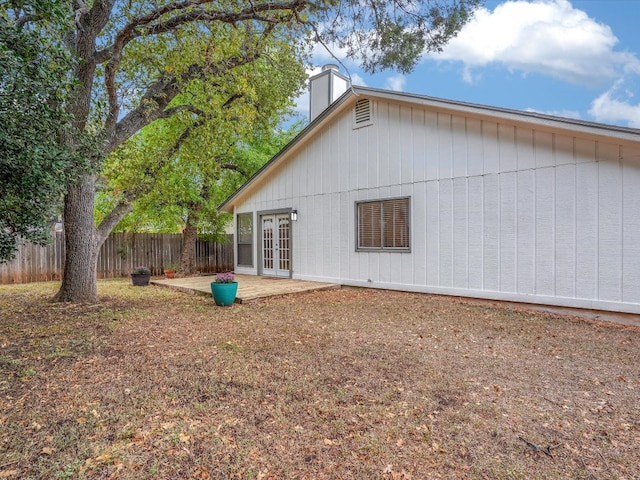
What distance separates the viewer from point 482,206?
704 cm

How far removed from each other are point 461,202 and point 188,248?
10066mm

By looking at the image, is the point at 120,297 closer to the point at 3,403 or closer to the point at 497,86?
the point at 3,403


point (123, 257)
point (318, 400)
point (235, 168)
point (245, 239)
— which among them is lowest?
point (318, 400)

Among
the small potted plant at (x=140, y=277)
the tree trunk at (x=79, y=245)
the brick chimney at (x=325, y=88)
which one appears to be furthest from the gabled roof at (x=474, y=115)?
the tree trunk at (x=79, y=245)

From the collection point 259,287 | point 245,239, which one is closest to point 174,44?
point 259,287

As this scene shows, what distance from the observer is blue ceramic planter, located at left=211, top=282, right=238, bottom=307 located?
280 inches

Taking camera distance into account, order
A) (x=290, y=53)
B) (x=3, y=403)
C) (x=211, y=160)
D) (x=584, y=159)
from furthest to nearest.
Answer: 1. (x=211, y=160)
2. (x=290, y=53)
3. (x=584, y=159)
4. (x=3, y=403)

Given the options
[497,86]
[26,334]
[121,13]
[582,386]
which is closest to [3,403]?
[26,334]

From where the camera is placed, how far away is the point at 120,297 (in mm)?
8180

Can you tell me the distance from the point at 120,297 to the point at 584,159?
31.4 feet

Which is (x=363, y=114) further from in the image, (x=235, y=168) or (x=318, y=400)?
(x=318, y=400)

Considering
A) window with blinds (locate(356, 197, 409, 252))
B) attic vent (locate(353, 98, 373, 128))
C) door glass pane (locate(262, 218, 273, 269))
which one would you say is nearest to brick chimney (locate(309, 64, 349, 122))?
attic vent (locate(353, 98, 373, 128))

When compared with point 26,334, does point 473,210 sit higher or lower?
higher

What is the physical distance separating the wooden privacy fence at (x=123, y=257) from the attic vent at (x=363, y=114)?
827cm
